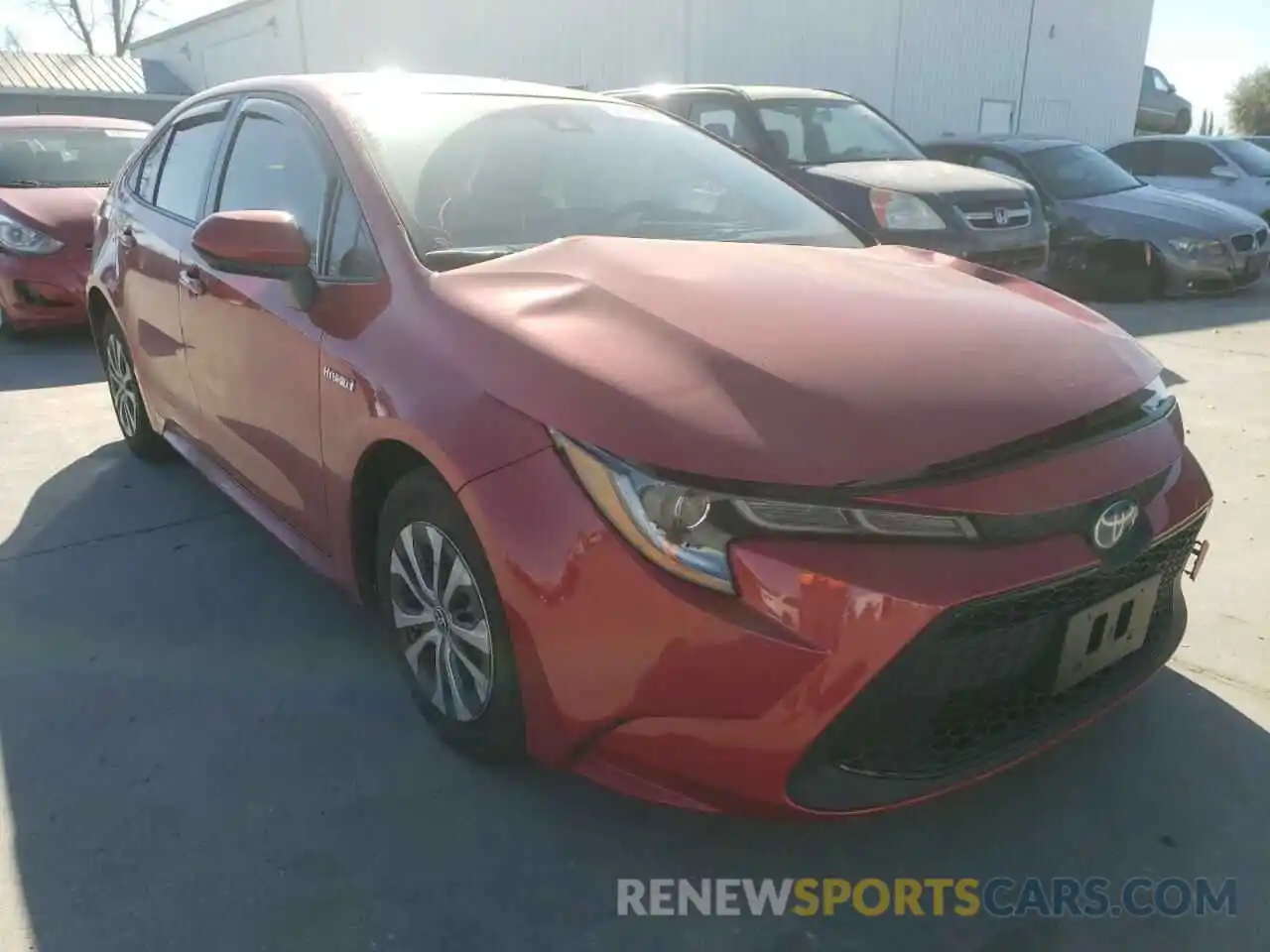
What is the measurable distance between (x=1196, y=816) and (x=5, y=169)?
816 cm

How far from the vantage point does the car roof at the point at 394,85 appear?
2.82 m

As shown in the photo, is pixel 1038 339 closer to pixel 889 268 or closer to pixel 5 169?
pixel 889 268

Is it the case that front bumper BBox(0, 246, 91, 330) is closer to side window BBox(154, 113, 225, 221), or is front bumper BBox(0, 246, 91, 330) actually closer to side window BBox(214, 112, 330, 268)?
side window BBox(154, 113, 225, 221)

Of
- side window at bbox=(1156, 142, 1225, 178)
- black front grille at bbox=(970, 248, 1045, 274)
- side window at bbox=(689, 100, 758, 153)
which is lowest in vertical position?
black front grille at bbox=(970, 248, 1045, 274)

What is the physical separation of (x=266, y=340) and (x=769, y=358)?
148 centimetres

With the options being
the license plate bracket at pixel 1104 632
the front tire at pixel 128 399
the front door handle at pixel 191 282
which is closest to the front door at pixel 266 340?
the front door handle at pixel 191 282

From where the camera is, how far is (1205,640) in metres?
2.83

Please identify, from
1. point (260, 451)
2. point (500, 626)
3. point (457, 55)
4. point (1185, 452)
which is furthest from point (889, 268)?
point (457, 55)

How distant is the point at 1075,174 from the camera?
29.9ft

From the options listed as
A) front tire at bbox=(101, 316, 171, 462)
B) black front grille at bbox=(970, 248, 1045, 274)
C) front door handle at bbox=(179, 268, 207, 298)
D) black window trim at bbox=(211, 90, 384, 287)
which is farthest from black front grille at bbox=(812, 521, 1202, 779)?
black front grille at bbox=(970, 248, 1045, 274)

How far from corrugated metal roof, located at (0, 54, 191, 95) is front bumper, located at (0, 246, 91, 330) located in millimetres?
24383

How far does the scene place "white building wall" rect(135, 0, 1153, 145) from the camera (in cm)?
1697

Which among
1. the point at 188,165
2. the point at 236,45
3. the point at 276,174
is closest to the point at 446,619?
the point at 276,174

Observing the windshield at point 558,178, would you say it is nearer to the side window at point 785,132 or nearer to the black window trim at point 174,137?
the black window trim at point 174,137
